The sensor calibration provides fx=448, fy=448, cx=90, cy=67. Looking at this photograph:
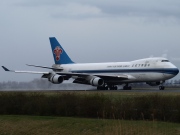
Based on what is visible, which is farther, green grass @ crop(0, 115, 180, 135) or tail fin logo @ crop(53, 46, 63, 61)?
tail fin logo @ crop(53, 46, 63, 61)

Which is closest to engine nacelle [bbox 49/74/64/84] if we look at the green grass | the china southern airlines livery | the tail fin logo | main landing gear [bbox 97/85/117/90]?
the china southern airlines livery

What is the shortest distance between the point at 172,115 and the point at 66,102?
680cm

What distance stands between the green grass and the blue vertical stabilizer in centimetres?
4685

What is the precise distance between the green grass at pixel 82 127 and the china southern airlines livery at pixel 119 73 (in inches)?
1364

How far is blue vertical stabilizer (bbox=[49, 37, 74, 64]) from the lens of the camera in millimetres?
70625

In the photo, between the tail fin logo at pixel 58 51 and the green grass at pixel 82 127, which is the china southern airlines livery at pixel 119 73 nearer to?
the tail fin logo at pixel 58 51

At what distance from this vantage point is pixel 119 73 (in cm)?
6069

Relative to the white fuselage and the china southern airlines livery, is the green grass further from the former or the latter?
the white fuselage

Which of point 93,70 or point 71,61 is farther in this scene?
point 71,61

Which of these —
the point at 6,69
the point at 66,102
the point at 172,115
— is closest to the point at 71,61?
the point at 6,69

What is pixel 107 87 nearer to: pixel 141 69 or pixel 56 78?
pixel 141 69

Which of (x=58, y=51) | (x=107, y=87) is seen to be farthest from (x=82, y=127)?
(x=58, y=51)

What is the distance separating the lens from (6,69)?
62219 mm

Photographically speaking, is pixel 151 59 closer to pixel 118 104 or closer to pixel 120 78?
pixel 120 78
